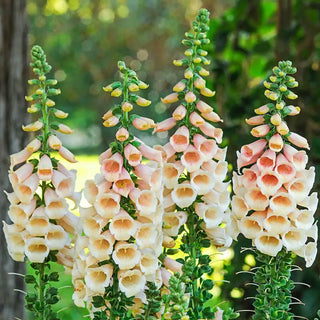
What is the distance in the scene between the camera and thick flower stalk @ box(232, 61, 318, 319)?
85 cm

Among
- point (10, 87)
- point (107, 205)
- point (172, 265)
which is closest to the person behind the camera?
point (107, 205)

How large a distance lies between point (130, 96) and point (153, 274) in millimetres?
222

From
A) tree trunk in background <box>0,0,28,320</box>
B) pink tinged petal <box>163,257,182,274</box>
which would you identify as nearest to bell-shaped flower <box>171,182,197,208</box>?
pink tinged petal <box>163,257,182,274</box>

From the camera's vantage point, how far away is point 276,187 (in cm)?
83

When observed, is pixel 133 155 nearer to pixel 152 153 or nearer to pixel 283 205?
pixel 152 153

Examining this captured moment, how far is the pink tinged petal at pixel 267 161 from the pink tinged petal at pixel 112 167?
0.57 feet

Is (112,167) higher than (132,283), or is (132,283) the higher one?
(112,167)

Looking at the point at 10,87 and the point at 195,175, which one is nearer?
the point at 195,175

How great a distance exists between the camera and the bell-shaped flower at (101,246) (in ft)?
2.70

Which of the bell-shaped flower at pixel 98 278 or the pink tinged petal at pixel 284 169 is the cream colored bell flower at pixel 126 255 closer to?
the bell-shaped flower at pixel 98 278

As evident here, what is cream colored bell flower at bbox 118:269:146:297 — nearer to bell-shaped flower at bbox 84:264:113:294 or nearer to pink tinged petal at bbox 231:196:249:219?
bell-shaped flower at bbox 84:264:113:294

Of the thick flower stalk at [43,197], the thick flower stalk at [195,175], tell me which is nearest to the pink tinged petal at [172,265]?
the thick flower stalk at [195,175]

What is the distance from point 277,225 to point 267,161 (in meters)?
0.08

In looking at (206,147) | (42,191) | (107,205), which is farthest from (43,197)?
(206,147)
